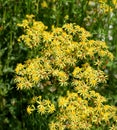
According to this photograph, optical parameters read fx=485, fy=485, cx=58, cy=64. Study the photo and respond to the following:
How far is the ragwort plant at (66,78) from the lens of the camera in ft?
13.2

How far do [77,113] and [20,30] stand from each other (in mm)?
1598

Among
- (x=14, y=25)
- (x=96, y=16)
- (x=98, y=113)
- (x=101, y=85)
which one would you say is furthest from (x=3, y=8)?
(x=98, y=113)

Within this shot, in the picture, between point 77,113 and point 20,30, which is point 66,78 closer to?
point 77,113

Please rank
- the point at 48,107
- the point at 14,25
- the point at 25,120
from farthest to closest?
the point at 14,25, the point at 25,120, the point at 48,107

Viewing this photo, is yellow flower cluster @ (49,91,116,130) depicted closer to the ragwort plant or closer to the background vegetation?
the ragwort plant

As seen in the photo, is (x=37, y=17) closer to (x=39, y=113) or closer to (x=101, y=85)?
(x=101, y=85)

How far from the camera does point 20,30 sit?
5242 millimetres

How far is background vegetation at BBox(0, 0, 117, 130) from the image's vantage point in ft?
16.0

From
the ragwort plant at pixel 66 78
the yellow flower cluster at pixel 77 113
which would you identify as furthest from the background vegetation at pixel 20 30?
the yellow flower cluster at pixel 77 113

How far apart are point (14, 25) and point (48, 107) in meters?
1.37

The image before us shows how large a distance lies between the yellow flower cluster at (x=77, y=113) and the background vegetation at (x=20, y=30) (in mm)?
595

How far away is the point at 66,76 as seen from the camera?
4125 millimetres

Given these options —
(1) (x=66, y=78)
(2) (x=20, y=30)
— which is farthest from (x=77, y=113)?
(2) (x=20, y=30)

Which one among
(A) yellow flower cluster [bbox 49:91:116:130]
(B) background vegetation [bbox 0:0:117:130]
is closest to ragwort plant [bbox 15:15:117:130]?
(A) yellow flower cluster [bbox 49:91:116:130]
